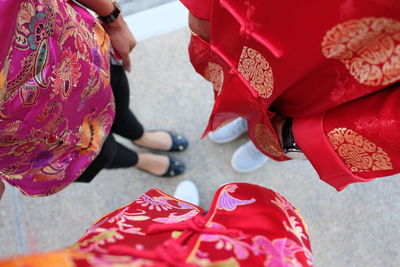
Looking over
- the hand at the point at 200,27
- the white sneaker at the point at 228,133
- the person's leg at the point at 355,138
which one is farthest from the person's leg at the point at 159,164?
the person's leg at the point at 355,138

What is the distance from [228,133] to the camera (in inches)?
46.9

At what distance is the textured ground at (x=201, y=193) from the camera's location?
42.8 inches

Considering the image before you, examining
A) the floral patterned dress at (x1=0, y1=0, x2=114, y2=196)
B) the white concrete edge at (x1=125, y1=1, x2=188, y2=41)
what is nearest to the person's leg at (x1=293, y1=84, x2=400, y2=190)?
the floral patterned dress at (x1=0, y1=0, x2=114, y2=196)

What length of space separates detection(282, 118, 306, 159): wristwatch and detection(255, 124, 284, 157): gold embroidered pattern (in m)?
0.02

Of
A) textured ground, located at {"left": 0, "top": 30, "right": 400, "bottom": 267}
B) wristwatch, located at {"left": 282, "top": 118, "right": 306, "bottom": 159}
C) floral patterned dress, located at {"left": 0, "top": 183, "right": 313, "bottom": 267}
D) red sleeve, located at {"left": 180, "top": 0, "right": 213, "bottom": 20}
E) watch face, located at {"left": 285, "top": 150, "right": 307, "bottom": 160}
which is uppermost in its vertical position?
red sleeve, located at {"left": 180, "top": 0, "right": 213, "bottom": 20}

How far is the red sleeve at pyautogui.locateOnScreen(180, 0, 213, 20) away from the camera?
20.6 inches

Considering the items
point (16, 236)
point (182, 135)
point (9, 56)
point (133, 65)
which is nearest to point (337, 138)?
point (9, 56)

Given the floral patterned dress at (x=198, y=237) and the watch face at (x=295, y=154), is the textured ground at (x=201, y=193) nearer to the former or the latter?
the watch face at (x=295, y=154)

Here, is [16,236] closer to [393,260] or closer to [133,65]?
[133,65]

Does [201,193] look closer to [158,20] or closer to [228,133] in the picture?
[228,133]

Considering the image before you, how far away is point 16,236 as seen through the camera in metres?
1.16

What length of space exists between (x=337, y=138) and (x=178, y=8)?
42.0 inches

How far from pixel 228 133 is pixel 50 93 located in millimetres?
773

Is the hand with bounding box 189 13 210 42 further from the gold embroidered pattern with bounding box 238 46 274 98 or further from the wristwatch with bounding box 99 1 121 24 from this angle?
the wristwatch with bounding box 99 1 121 24
